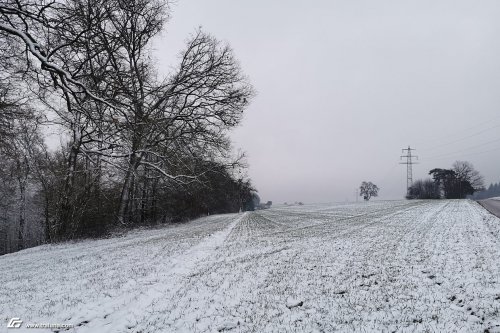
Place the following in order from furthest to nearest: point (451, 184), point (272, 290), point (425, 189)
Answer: point (425, 189) < point (451, 184) < point (272, 290)

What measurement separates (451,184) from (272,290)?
108125 mm

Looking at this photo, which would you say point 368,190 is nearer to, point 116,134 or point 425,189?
point 425,189

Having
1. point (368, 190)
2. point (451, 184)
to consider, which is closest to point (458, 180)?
point (451, 184)

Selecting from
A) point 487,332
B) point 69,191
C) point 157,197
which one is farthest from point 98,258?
point 157,197

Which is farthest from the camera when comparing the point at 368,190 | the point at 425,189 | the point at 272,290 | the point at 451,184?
the point at 368,190

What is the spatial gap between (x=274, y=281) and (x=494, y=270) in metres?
4.60

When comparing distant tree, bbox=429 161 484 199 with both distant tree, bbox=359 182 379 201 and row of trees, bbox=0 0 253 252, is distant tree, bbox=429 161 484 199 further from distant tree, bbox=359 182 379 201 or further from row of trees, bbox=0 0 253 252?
row of trees, bbox=0 0 253 252

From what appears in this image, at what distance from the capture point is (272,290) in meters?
6.08

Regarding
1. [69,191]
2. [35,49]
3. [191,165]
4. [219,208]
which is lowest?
[219,208]

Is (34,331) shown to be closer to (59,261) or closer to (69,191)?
(59,261)

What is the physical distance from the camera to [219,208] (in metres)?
56.5

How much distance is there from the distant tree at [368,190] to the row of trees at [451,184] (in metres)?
24.4

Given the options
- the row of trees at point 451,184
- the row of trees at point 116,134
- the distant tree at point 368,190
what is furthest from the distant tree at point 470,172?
the row of trees at point 116,134

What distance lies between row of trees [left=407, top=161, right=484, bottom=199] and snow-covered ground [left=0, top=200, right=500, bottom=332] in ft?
298
